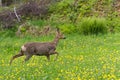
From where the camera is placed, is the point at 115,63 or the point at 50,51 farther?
the point at 50,51

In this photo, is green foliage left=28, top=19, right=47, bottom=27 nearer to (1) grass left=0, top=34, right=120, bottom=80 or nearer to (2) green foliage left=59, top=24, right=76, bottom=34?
(2) green foliage left=59, top=24, right=76, bottom=34

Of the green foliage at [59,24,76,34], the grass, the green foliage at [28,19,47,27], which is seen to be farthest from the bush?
the green foliage at [28,19,47,27]

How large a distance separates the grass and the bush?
1.27 metres

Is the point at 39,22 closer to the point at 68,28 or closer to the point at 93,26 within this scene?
the point at 68,28

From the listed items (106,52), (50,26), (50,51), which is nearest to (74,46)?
(106,52)

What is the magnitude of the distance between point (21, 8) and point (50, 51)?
35.0 ft

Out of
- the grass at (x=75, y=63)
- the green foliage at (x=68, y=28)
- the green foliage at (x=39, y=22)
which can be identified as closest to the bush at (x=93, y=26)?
the green foliage at (x=68, y=28)

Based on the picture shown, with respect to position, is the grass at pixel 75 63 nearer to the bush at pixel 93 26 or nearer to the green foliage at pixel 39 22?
the bush at pixel 93 26

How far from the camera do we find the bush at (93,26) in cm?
2017

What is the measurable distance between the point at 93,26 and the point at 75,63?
8399 millimetres

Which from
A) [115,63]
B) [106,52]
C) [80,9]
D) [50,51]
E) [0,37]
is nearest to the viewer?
[115,63]

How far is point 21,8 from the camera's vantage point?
23609mm

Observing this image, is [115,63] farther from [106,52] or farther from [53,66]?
[106,52]

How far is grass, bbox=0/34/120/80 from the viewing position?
1014cm
